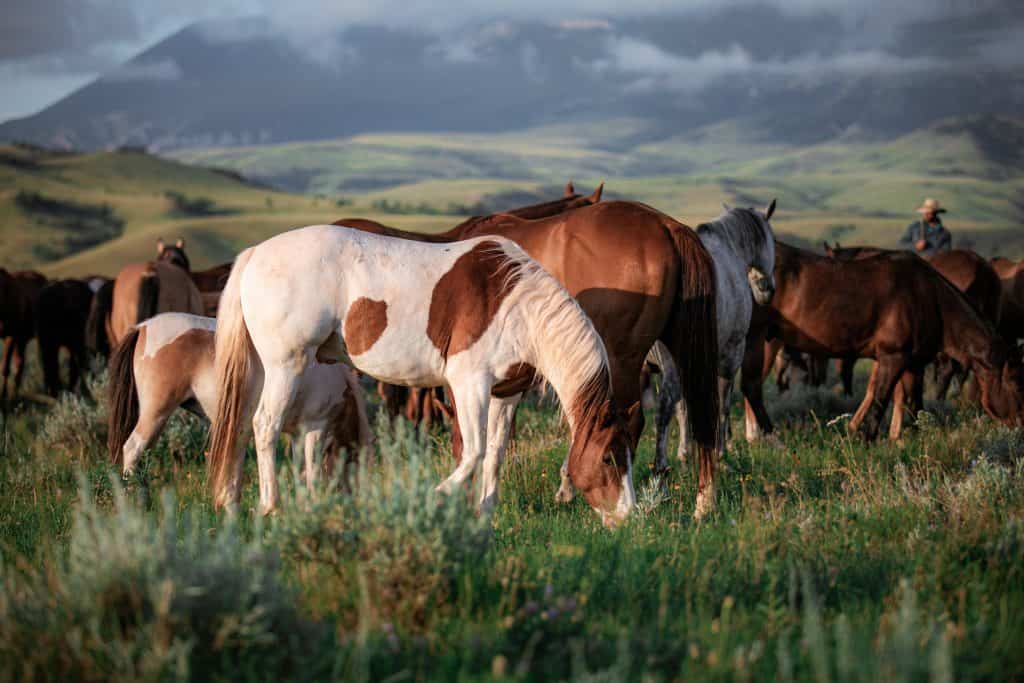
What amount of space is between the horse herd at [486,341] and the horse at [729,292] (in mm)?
22

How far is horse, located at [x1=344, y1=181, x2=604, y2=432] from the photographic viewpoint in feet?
24.6

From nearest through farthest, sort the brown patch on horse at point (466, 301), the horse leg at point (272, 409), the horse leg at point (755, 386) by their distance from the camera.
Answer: the brown patch on horse at point (466, 301), the horse leg at point (272, 409), the horse leg at point (755, 386)

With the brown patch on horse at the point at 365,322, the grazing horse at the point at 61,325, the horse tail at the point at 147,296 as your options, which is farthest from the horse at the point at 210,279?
the brown patch on horse at the point at 365,322

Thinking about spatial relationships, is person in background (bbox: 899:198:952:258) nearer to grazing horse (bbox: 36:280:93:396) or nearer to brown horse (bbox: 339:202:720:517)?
brown horse (bbox: 339:202:720:517)

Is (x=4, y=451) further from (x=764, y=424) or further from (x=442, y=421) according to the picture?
(x=764, y=424)

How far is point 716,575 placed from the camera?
13.4 ft

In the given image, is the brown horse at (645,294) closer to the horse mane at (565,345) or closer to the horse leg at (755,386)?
the horse mane at (565,345)

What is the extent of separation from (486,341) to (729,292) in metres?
3.51

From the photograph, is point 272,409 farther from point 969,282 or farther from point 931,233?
→ point 931,233

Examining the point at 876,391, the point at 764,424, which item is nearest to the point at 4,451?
the point at 764,424

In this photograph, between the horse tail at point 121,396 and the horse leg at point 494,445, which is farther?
the horse tail at point 121,396

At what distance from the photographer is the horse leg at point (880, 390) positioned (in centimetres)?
910

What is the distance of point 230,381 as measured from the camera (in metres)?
5.89

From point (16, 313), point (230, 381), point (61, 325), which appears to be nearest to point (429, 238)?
point (230, 381)
